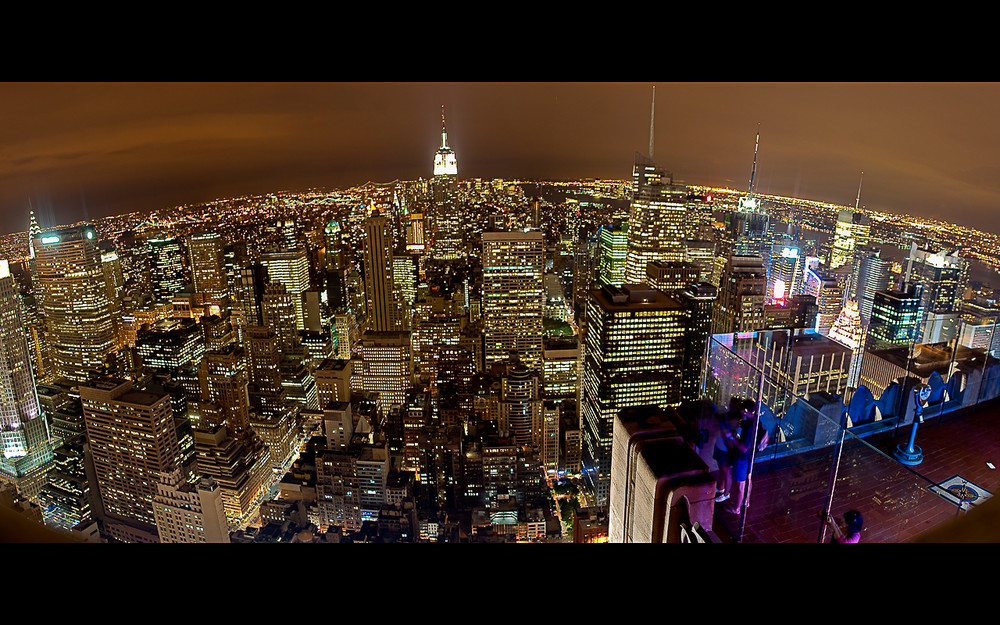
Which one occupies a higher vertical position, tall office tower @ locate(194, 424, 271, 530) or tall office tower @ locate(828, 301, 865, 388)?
tall office tower @ locate(828, 301, 865, 388)

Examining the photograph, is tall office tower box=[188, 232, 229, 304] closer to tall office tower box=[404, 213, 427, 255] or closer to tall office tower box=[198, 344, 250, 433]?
tall office tower box=[198, 344, 250, 433]

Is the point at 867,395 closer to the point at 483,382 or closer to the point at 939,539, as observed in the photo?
the point at 939,539

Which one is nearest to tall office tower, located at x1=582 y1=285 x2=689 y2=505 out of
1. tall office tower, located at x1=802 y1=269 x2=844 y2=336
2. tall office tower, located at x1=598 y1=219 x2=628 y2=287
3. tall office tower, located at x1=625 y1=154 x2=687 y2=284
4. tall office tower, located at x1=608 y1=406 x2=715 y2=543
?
tall office tower, located at x1=802 y1=269 x2=844 y2=336

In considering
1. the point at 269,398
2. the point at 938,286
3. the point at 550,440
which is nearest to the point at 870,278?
the point at 938,286

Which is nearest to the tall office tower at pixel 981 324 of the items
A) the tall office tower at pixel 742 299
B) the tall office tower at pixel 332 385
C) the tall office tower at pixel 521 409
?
the tall office tower at pixel 742 299

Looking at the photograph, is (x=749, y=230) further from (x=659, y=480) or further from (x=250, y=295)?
(x=250, y=295)
